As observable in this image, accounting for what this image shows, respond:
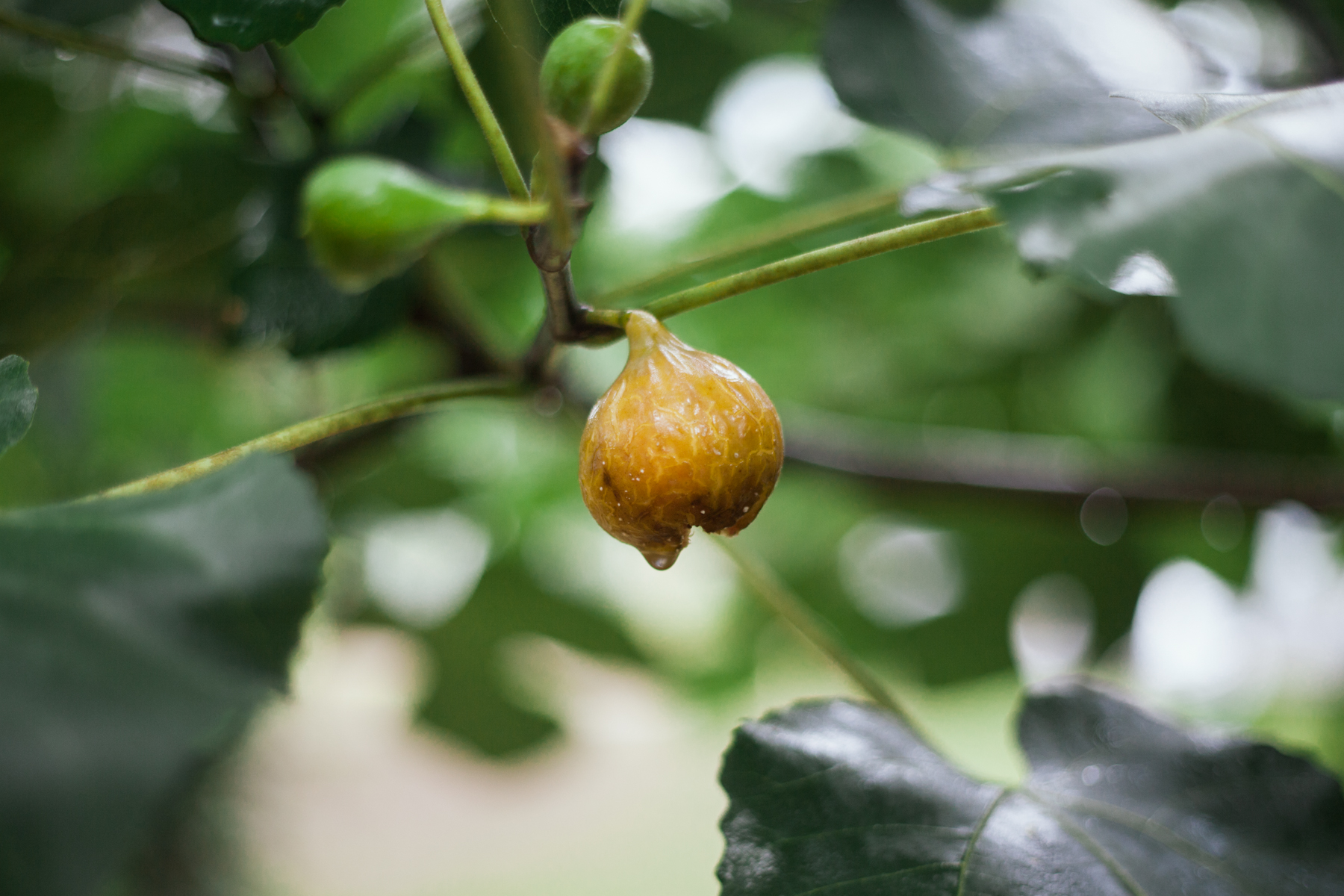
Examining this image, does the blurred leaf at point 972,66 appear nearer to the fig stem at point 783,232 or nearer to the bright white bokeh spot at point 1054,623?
the fig stem at point 783,232

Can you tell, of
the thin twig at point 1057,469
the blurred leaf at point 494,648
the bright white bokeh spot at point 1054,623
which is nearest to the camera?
the thin twig at point 1057,469

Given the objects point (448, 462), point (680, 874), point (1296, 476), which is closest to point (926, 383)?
point (1296, 476)

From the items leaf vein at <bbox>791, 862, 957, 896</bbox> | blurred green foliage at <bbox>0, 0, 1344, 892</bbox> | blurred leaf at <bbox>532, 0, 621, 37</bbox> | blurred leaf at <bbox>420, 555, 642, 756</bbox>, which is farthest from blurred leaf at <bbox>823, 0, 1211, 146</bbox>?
blurred leaf at <bbox>420, 555, 642, 756</bbox>

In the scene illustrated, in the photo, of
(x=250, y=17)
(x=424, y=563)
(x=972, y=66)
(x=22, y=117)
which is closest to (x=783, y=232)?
(x=972, y=66)

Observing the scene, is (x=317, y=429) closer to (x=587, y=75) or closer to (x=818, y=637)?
(x=587, y=75)

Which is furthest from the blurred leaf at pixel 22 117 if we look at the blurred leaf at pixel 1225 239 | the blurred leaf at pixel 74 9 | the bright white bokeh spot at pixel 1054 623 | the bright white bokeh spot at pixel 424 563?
the bright white bokeh spot at pixel 1054 623

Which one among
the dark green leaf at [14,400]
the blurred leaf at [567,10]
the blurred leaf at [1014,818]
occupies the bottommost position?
the blurred leaf at [1014,818]

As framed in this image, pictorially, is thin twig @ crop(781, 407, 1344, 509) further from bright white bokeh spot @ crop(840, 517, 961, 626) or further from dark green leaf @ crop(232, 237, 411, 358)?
dark green leaf @ crop(232, 237, 411, 358)
